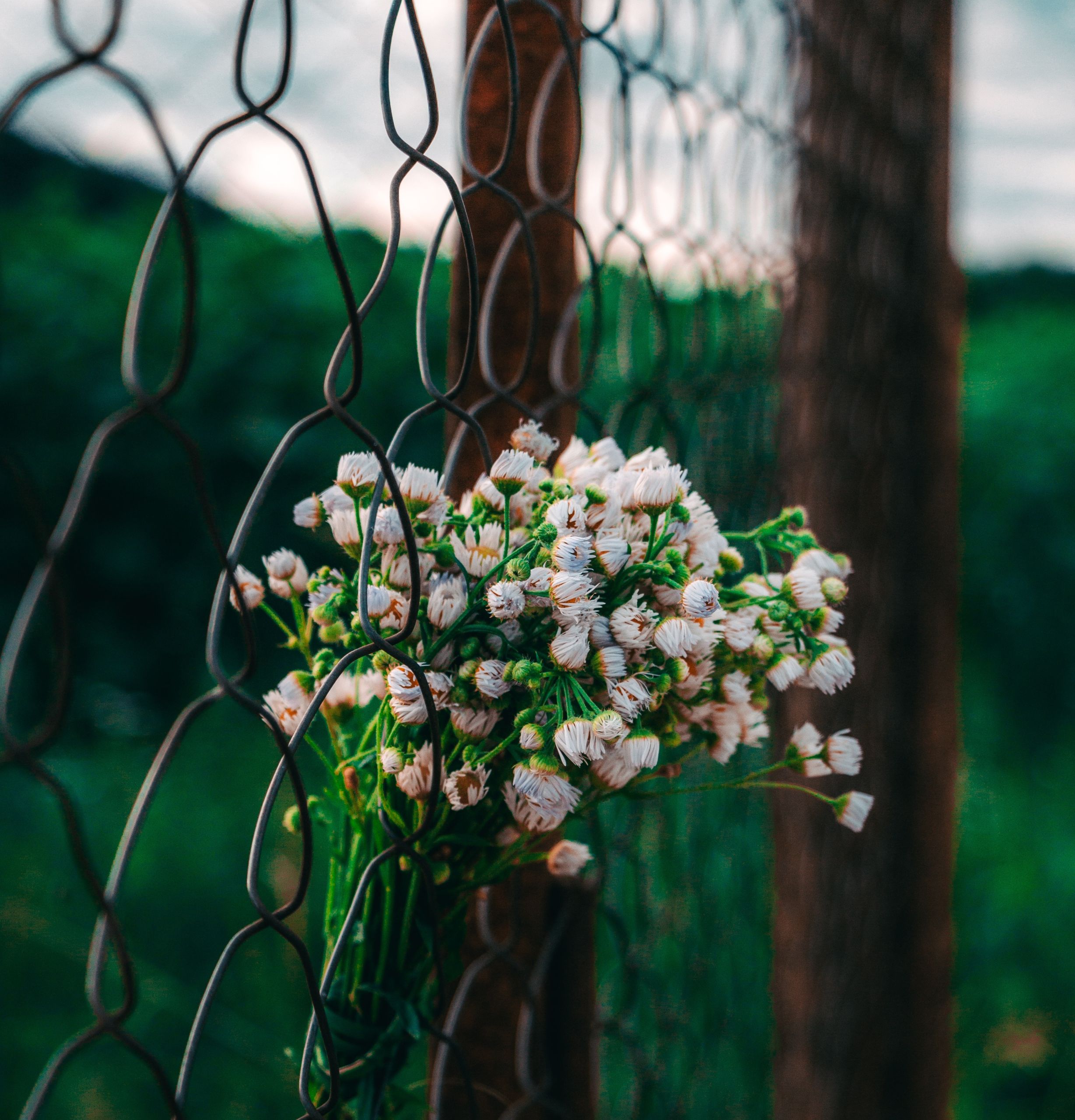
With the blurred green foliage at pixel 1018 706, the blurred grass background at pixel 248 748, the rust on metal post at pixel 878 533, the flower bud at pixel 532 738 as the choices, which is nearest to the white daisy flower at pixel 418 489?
the flower bud at pixel 532 738

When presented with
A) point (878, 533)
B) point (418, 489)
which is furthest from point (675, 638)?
point (878, 533)

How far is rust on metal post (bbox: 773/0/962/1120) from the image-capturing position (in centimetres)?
121

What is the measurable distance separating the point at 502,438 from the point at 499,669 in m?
0.23

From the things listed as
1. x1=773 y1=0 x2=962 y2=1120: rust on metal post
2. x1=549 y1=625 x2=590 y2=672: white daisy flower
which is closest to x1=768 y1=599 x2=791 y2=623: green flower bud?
x1=549 y1=625 x2=590 y2=672: white daisy flower

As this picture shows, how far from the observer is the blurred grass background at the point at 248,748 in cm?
108

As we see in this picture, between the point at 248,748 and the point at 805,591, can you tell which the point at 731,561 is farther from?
the point at 248,748

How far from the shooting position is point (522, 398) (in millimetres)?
599

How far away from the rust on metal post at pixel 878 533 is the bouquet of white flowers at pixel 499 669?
2.53ft

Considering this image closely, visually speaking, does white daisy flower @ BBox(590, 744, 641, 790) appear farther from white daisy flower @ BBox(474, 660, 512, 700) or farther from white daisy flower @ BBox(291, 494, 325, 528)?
white daisy flower @ BBox(291, 494, 325, 528)

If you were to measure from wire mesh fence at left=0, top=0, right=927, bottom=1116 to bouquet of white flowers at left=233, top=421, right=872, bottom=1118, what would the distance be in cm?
2

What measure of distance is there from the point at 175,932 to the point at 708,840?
1.10 meters

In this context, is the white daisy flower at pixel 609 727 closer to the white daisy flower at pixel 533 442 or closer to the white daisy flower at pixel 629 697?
the white daisy flower at pixel 629 697

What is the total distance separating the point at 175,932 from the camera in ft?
5.34

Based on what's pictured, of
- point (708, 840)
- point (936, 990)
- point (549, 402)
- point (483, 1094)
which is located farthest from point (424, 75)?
Result: point (936, 990)
